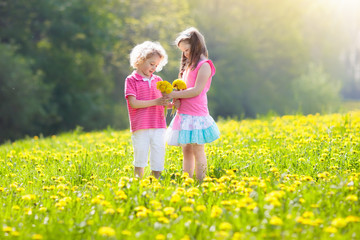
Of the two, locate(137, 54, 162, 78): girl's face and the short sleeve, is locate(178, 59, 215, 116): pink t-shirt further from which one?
the short sleeve

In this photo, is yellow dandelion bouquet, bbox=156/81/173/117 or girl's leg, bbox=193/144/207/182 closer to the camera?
yellow dandelion bouquet, bbox=156/81/173/117

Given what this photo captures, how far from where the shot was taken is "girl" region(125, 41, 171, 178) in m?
3.97

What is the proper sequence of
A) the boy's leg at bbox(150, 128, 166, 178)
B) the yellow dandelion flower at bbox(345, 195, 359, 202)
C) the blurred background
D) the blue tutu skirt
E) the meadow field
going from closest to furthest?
the meadow field
the yellow dandelion flower at bbox(345, 195, 359, 202)
the blue tutu skirt
the boy's leg at bbox(150, 128, 166, 178)
the blurred background

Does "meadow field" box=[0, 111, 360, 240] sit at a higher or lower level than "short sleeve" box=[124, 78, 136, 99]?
lower

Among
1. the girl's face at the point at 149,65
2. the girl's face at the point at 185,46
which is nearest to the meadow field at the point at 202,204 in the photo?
the girl's face at the point at 149,65

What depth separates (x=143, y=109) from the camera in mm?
4039

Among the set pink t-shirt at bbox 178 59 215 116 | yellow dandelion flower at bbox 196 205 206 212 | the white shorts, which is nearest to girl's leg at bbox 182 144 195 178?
the white shorts

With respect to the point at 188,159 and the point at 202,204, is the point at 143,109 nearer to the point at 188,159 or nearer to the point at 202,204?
the point at 188,159

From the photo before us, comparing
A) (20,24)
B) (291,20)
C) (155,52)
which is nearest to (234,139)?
(155,52)

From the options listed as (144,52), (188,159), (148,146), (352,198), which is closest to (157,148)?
(148,146)

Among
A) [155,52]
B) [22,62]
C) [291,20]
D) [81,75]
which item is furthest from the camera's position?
[291,20]

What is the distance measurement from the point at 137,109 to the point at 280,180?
1.55m

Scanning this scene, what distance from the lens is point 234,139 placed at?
587cm

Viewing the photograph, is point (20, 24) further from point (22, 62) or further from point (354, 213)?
point (354, 213)
